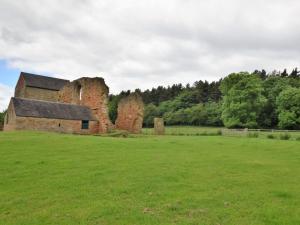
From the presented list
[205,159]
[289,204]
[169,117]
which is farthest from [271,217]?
[169,117]

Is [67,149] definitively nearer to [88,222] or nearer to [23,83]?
[88,222]

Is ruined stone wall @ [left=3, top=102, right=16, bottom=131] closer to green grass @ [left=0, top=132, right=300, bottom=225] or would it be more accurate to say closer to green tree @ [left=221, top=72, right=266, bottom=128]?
green grass @ [left=0, top=132, right=300, bottom=225]

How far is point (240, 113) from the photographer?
2295 inches

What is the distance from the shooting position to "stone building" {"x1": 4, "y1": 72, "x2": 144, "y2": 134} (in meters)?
31.9

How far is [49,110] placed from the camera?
3403 centimetres

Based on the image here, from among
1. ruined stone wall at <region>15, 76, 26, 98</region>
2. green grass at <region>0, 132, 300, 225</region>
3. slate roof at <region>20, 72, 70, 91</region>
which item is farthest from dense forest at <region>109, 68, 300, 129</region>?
green grass at <region>0, 132, 300, 225</region>

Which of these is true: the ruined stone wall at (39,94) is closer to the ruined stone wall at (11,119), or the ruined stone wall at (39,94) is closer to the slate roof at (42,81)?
the slate roof at (42,81)

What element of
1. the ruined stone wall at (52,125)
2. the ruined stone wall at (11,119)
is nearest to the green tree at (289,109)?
the ruined stone wall at (52,125)

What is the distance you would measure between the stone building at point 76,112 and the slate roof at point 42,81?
16266 millimetres

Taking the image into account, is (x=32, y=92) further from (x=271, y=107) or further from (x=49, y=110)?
(x=271, y=107)

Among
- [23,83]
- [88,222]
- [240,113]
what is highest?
[23,83]

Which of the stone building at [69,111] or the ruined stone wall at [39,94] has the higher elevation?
the ruined stone wall at [39,94]

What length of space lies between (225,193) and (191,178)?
1.88 meters

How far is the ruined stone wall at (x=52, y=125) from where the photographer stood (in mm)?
31125
